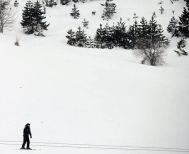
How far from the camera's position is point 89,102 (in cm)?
2991

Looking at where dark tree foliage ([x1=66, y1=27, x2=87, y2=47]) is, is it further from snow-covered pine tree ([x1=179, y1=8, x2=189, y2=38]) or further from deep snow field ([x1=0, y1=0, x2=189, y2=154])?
snow-covered pine tree ([x1=179, y1=8, x2=189, y2=38])

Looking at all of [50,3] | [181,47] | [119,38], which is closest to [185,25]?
[181,47]

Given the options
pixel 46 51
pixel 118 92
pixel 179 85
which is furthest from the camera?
pixel 46 51

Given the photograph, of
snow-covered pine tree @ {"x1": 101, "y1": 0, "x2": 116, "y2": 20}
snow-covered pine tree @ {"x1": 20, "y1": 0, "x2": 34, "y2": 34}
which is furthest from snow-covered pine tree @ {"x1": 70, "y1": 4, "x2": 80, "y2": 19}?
snow-covered pine tree @ {"x1": 20, "y1": 0, "x2": 34, "y2": 34}

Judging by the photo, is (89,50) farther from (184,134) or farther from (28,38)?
(184,134)

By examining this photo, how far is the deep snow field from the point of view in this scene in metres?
23.9

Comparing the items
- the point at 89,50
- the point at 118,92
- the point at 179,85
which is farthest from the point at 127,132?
the point at 89,50

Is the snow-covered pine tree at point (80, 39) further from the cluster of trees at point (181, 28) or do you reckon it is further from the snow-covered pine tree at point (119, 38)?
the cluster of trees at point (181, 28)

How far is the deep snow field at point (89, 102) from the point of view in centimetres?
2388

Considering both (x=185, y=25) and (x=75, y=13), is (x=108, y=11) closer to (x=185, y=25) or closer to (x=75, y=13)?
(x=75, y=13)

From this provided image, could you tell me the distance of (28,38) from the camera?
58.8 m

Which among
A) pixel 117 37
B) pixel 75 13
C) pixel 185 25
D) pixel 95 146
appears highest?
pixel 75 13

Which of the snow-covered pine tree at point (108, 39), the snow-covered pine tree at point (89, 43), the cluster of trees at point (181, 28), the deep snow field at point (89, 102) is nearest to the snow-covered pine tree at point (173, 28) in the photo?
the cluster of trees at point (181, 28)

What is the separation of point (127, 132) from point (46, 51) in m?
22.2
